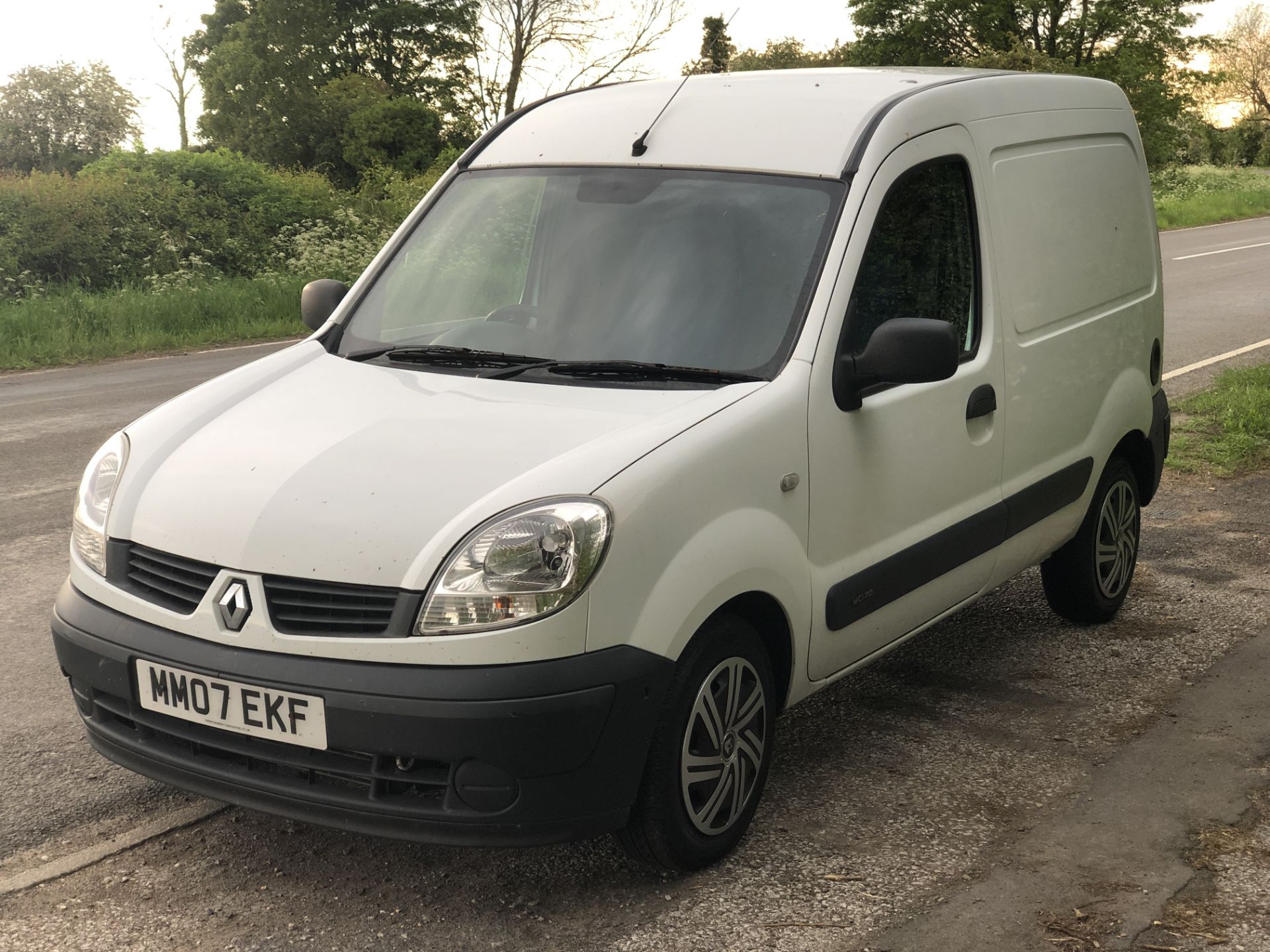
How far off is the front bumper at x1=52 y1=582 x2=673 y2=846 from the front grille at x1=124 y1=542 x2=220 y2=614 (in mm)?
76

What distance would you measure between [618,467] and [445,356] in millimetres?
1078

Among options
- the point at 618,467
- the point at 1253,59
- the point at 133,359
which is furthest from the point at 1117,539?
the point at 1253,59

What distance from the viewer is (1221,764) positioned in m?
4.03

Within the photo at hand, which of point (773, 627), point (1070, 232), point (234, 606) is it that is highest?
point (1070, 232)

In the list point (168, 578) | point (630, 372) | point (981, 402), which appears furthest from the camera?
point (981, 402)

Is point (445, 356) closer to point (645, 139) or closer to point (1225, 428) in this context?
point (645, 139)

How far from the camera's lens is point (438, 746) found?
9.37 feet

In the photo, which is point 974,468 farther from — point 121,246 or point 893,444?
point 121,246

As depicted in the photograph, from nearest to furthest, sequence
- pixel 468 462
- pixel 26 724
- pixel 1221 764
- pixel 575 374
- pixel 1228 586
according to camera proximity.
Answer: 1. pixel 468 462
2. pixel 575 374
3. pixel 1221 764
4. pixel 26 724
5. pixel 1228 586

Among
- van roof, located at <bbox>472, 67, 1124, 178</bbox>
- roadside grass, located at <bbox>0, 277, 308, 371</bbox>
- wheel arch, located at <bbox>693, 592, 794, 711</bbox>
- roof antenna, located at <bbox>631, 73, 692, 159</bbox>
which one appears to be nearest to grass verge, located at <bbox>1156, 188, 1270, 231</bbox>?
roadside grass, located at <bbox>0, 277, 308, 371</bbox>

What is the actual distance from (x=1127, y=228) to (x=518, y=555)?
11.3 ft

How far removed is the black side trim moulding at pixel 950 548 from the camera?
371 cm

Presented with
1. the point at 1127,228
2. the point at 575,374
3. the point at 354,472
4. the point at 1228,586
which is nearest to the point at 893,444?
the point at 575,374

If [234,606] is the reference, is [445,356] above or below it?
above
